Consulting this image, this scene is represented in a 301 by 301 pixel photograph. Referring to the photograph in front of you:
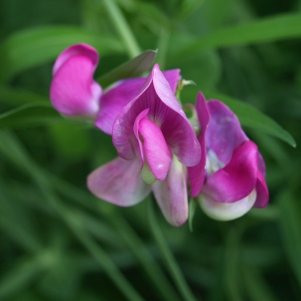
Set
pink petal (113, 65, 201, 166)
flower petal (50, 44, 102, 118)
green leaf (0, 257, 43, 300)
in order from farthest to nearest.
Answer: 1. green leaf (0, 257, 43, 300)
2. flower petal (50, 44, 102, 118)
3. pink petal (113, 65, 201, 166)

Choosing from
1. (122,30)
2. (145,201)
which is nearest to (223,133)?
(122,30)

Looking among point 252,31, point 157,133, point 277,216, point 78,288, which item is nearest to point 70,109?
point 157,133

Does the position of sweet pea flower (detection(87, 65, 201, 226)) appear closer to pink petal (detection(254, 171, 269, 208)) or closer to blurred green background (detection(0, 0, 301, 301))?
pink petal (detection(254, 171, 269, 208))

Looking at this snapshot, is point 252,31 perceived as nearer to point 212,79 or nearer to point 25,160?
point 212,79

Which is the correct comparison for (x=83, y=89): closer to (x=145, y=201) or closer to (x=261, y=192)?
(x=261, y=192)

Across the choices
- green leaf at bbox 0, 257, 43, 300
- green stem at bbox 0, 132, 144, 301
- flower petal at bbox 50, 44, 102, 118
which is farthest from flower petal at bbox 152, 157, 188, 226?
green leaf at bbox 0, 257, 43, 300

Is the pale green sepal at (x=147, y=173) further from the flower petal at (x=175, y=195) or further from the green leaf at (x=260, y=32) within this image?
the green leaf at (x=260, y=32)
